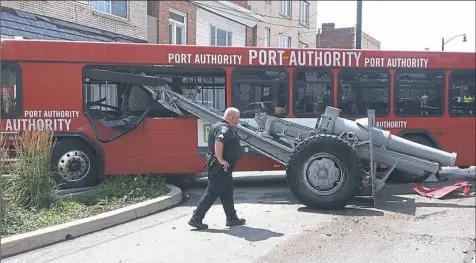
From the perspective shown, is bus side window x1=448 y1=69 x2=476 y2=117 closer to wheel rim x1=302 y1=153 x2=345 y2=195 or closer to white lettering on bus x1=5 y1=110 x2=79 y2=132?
wheel rim x1=302 y1=153 x2=345 y2=195

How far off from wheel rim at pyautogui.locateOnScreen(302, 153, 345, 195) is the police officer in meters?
1.75

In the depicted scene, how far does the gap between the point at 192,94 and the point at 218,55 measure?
0.89 m

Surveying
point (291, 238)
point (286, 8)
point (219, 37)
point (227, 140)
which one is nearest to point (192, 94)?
point (227, 140)

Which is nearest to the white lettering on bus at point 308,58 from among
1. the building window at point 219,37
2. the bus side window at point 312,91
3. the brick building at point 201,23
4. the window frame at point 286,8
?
the bus side window at point 312,91

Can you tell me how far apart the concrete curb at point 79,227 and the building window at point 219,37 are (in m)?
15.9

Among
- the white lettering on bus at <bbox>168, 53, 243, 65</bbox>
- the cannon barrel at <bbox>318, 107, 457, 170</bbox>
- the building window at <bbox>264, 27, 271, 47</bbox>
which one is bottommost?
the cannon barrel at <bbox>318, 107, 457, 170</bbox>

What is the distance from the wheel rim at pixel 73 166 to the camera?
874 cm

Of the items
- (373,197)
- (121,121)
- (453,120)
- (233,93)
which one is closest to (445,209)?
(373,197)

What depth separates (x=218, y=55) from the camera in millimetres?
9312

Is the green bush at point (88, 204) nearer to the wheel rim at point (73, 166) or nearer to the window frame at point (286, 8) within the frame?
the wheel rim at point (73, 166)

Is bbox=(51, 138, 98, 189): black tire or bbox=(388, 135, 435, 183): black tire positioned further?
bbox=(388, 135, 435, 183): black tire

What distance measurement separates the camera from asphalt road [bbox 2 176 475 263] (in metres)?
5.33

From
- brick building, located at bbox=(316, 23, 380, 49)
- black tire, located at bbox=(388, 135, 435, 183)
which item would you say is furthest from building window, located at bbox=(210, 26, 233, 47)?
black tire, located at bbox=(388, 135, 435, 183)

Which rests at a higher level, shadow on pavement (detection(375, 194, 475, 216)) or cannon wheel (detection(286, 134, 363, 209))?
cannon wheel (detection(286, 134, 363, 209))
